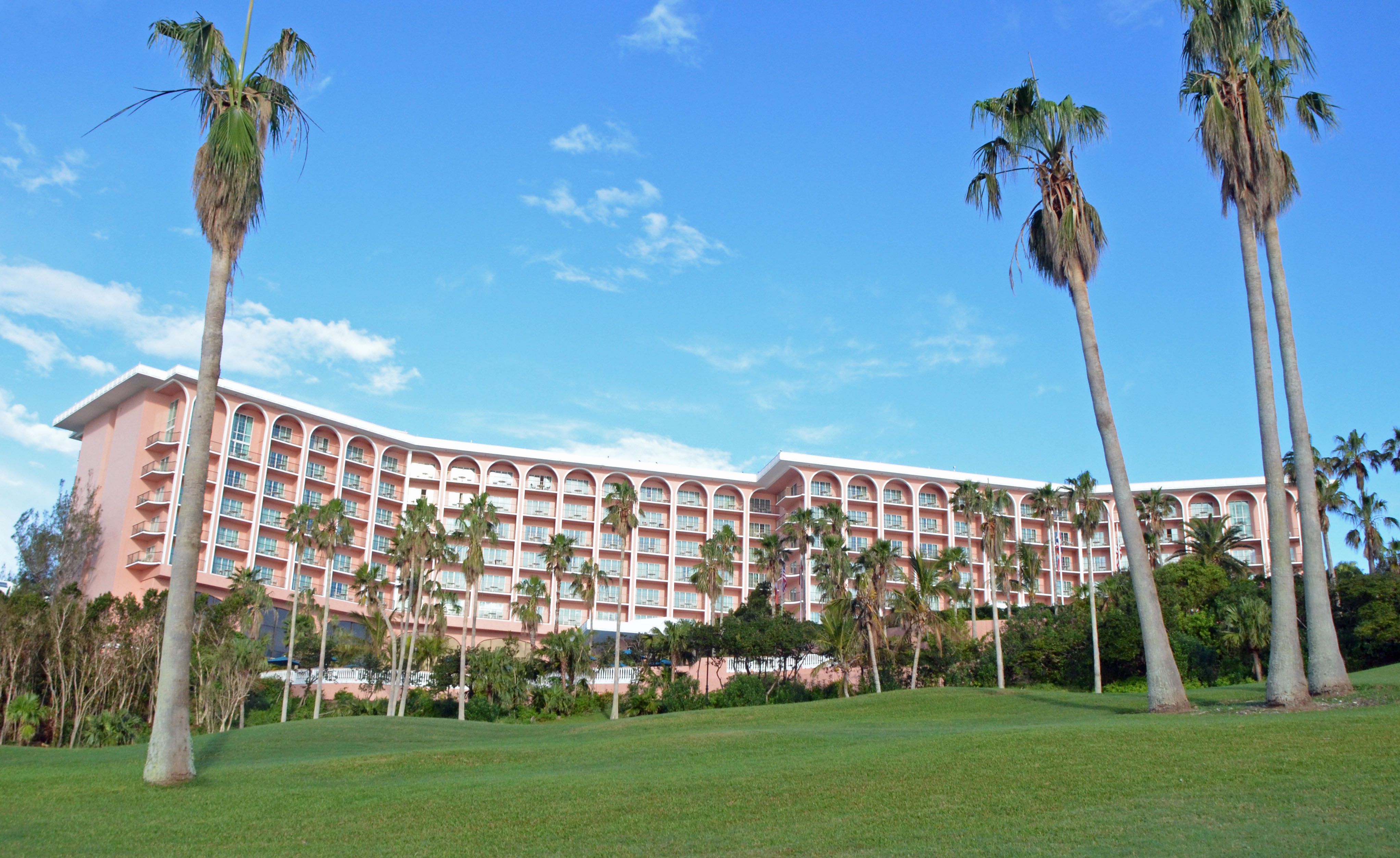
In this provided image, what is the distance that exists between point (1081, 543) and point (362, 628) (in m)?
66.8

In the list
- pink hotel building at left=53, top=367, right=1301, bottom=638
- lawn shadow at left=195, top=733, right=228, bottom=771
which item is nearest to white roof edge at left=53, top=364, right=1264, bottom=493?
pink hotel building at left=53, top=367, right=1301, bottom=638

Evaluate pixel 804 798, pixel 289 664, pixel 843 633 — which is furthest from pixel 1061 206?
pixel 289 664

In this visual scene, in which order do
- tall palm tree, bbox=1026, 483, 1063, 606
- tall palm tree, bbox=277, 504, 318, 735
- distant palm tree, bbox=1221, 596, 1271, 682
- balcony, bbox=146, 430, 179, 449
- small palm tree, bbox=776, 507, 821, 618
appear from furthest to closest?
balcony, bbox=146, 430, 179, 449 < small palm tree, bbox=776, 507, 821, 618 < tall palm tree, bbox=1026, 483, 1063, 606 < tall palm tree, bbox=277, 504, 318, 735 < distant palm tree, bbox=1221, 596, 1271, 682

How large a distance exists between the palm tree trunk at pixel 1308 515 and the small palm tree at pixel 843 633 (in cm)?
2933

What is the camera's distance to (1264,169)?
24.7 meters

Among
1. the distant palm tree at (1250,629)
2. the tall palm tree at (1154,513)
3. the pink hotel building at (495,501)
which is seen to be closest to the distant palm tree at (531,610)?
the pink hotel building at (495,501)

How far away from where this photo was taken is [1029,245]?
88.9ft

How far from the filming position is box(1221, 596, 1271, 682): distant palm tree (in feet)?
161

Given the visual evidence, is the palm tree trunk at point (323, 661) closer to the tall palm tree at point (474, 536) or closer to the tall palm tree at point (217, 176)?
the tall palm tree at point (474, 536)

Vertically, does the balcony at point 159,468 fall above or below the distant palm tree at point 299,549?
above

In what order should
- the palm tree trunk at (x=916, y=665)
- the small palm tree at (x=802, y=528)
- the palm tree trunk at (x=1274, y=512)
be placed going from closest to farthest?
the palm tree trunk at (x=1274, y=512), the palm tree trunk at (x=916, y=665), the small palm tree at (x=802, y=528)

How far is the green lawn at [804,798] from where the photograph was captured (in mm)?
11953

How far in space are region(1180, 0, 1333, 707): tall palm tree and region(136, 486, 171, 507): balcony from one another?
221 feet

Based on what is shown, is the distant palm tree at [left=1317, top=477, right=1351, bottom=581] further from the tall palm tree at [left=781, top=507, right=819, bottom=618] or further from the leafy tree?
the leafy tree
